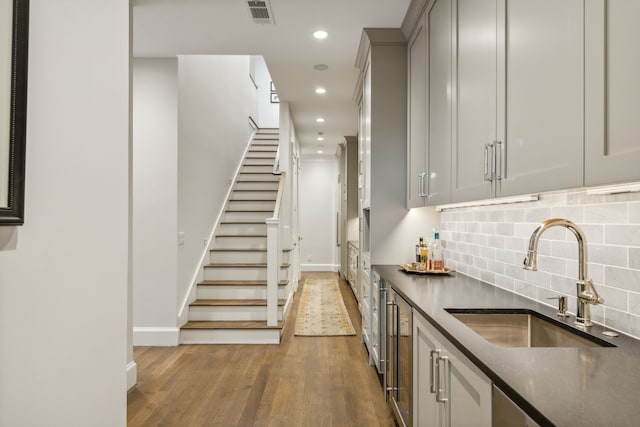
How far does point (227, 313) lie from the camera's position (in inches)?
161

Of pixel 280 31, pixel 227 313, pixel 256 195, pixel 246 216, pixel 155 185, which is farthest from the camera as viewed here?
pixel 256 195

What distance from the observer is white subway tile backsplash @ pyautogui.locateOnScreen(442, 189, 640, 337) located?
126cm

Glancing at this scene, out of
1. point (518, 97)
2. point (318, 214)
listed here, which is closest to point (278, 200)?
point (518, 97)

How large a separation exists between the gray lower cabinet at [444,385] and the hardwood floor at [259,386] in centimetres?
87

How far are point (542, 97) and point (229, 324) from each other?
3.50m

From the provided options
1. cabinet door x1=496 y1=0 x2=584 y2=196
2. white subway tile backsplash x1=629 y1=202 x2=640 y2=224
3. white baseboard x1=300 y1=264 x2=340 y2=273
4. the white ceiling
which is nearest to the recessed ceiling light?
the white ceiling

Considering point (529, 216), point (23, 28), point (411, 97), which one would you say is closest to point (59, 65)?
point (23, 28)

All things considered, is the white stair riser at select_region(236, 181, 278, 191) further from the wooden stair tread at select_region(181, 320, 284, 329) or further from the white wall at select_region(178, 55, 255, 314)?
the wooden stair tread at select_region(181, 320, 284, 329)

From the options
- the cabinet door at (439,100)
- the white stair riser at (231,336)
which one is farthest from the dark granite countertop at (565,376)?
the white stair riser at (231,336)

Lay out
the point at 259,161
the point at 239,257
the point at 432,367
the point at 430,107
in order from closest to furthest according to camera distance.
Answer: the point at 432,367
the point at 430,107
the point at 239,257
the point at 259,161

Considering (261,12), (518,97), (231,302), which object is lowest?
(231,302)

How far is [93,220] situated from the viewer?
998 millimetres

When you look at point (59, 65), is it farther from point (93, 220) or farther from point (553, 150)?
point (553, 150)

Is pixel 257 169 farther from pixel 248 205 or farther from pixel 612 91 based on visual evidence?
pixel 612 91
